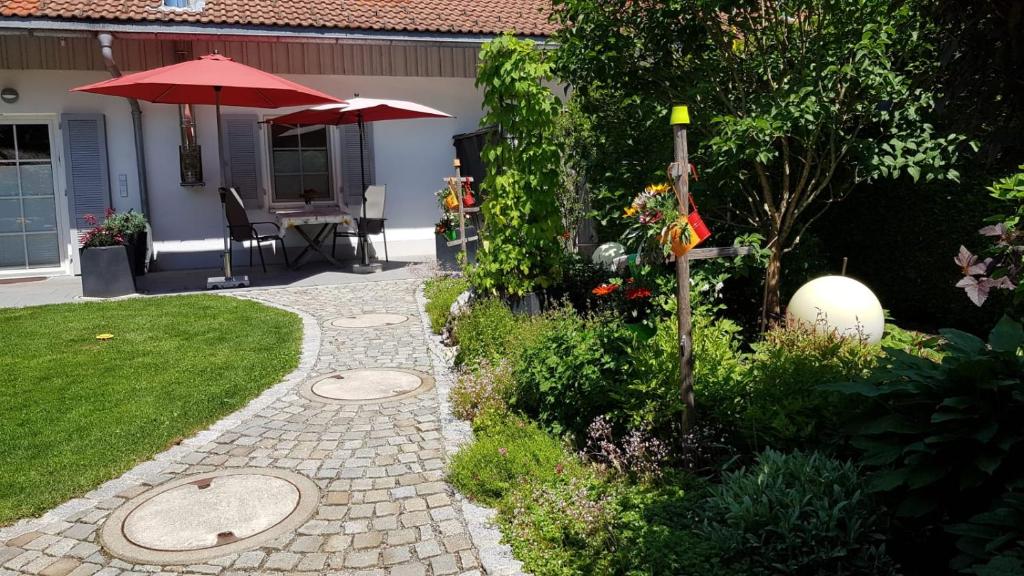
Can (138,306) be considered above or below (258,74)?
below

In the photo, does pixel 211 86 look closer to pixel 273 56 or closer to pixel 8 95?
pixel 273 56

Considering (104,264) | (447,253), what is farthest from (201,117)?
(447,253)

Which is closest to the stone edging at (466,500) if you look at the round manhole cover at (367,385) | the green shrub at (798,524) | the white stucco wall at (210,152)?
the round manhole cover at (367,385)

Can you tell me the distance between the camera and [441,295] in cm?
823

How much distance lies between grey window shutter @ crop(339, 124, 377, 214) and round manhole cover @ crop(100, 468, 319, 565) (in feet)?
28.2

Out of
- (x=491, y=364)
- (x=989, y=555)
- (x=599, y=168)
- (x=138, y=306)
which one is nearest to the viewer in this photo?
(x=989, y=555)

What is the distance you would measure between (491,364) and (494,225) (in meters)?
1.61

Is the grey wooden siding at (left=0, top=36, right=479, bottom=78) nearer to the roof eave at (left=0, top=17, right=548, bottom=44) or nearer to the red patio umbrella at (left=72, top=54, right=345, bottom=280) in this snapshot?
the roof eave at (left=0, top=17, right=548, bottom=44)

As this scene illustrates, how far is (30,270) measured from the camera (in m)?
11.3

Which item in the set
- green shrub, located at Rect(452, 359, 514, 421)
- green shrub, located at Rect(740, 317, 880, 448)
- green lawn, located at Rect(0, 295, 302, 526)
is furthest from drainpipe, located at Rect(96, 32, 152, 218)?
green shrub, located at Rect(740, 317, 880, 448)

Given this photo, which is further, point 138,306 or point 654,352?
point 138,306

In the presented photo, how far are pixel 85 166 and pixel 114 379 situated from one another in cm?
662

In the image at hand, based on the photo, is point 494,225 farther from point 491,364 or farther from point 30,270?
point 30,270

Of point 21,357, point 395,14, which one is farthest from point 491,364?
point 395,14
